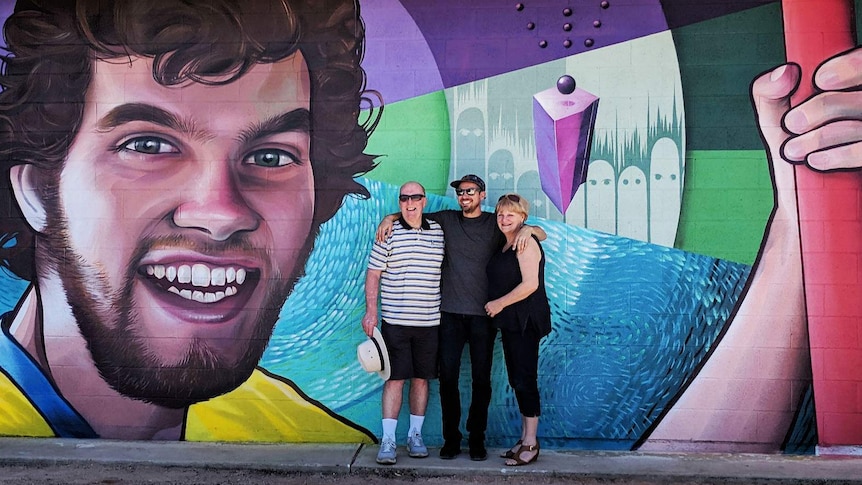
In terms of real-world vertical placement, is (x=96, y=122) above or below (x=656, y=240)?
above

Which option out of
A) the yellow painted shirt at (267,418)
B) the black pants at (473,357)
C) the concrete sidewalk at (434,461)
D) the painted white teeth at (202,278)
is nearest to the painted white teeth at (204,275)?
the painted white teeth at (202,278)

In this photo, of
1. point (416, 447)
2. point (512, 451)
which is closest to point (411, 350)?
point (416, 447)

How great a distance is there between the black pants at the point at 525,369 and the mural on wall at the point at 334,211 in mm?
386

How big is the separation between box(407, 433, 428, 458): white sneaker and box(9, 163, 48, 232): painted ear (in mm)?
3180

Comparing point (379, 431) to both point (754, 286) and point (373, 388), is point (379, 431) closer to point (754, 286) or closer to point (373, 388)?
point (373, 388)

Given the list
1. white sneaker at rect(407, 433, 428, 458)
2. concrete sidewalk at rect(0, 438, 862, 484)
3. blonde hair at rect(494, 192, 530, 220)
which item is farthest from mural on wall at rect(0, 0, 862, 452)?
blonde hair at rect(494, 192, 530, 220)

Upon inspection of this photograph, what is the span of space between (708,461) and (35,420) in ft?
16.1

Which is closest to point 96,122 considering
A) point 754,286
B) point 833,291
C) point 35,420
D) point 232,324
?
point 232,324

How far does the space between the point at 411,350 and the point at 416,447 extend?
2.17ft

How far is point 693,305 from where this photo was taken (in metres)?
5.25

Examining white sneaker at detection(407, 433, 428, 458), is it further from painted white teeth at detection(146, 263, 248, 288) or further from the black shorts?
painted white teeth at detection(146, 263, 248, 288)

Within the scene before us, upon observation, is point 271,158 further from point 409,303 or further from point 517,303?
point 517,303

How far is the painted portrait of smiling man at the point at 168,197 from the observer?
5449mm

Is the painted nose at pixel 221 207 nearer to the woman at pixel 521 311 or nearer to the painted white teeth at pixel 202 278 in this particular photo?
the painted white teeth at pixel 202 278
